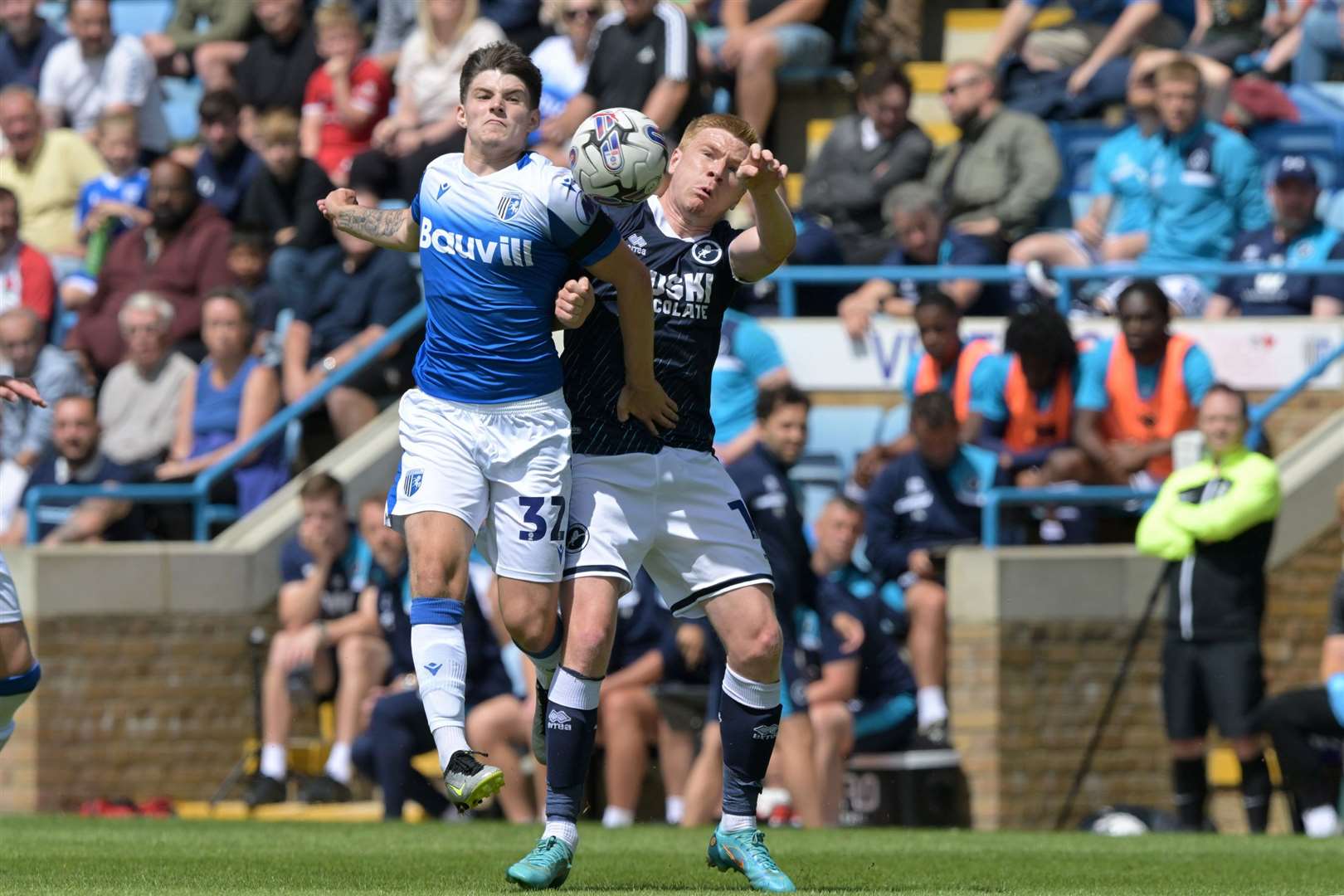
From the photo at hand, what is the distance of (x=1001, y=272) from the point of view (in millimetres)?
14914

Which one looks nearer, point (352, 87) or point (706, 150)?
point (706, 150)

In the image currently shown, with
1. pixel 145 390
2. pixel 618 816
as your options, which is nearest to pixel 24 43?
pixel 145 390

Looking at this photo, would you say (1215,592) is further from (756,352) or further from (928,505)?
(756,352)

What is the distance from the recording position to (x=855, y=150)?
16500 mm

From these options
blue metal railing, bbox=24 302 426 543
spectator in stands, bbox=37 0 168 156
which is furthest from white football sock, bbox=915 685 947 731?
spectator in stands, bbox=37 0 168 156

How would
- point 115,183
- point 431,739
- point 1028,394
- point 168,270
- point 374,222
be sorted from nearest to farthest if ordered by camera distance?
point 374,222 → point 431,739 → point 1028,394 → point 168,270 → point 115,183

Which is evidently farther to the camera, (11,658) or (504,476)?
(11,658)

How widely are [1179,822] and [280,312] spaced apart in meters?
6.60

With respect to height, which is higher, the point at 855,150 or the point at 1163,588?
the point at 855,150

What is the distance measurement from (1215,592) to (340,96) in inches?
317

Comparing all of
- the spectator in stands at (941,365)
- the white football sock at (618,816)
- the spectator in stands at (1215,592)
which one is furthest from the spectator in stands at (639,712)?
the spectator in stands at (1215,592)

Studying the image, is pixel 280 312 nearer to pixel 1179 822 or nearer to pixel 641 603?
pixel 641 603

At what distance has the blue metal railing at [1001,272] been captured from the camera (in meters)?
14.4

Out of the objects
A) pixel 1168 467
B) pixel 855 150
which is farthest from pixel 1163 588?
pixel 855 150
